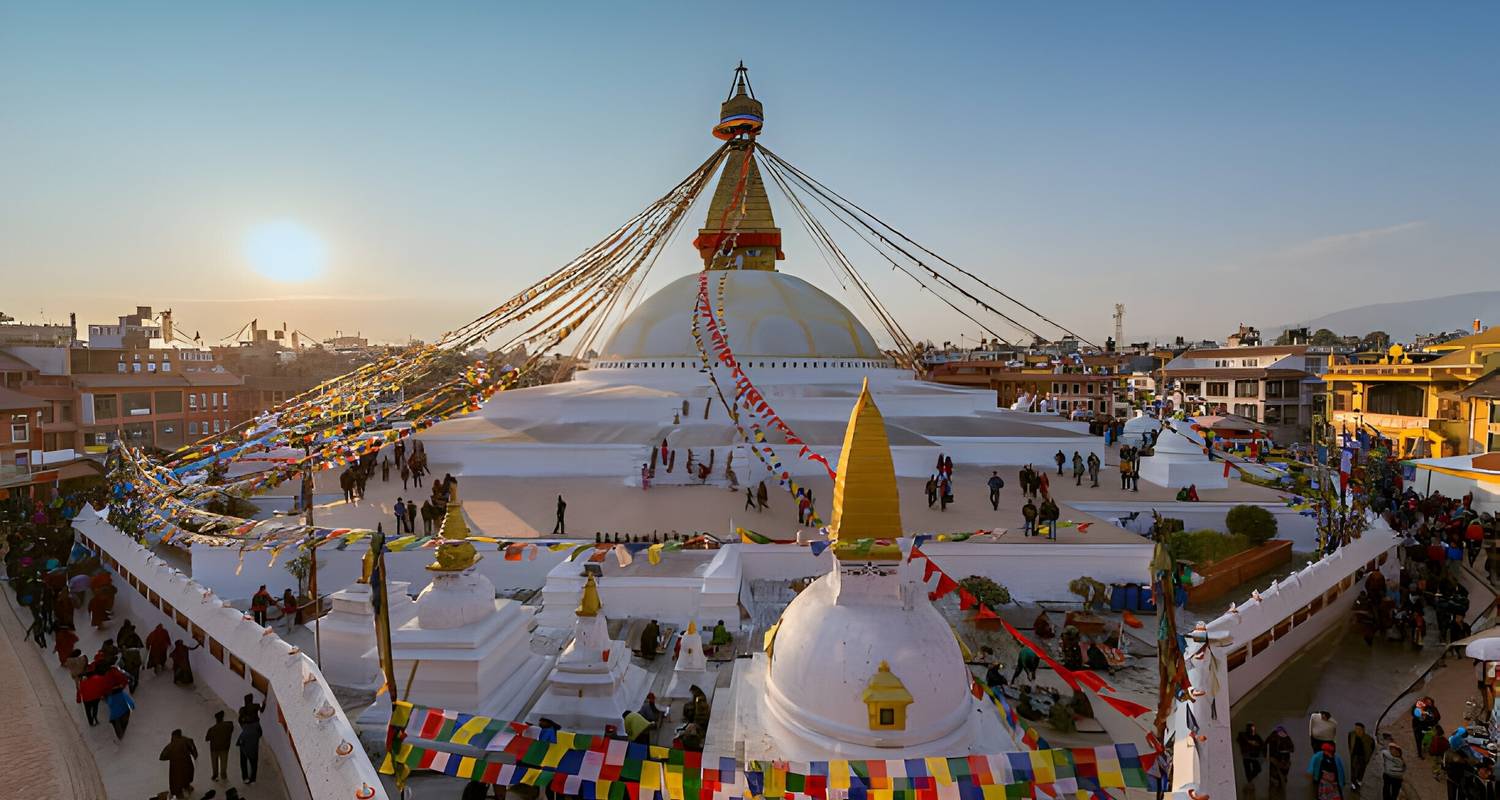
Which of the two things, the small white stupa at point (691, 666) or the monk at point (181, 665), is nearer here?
the small white stupa at point (691, 666)

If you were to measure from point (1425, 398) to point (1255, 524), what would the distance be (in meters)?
16.1

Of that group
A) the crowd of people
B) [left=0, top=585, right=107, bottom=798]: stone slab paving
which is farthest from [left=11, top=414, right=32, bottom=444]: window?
[left=0, top=585, right=107, bottom=798]: stone slab paving

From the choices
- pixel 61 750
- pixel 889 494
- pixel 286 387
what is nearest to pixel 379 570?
pixel 889 494

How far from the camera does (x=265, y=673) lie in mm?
5223

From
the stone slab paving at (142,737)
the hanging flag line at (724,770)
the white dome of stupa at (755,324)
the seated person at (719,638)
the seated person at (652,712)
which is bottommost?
the stone slab paving at (142,737)

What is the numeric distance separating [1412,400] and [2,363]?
38.2 meters

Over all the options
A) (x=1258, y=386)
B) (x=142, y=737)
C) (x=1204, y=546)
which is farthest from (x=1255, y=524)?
(x=1258, y=386)

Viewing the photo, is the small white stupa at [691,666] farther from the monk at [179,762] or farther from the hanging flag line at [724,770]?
the monk at [179,762]

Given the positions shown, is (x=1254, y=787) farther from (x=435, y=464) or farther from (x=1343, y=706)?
(x=435, y=464)

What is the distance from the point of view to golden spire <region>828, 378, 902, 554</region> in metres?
3.94

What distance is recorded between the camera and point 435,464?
43.8 ft

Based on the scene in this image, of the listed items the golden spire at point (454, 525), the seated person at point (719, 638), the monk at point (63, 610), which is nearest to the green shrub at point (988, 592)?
the seated person at point (719, 638)

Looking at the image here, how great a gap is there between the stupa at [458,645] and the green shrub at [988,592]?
15.7 ft

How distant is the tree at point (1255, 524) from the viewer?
9781 mm
